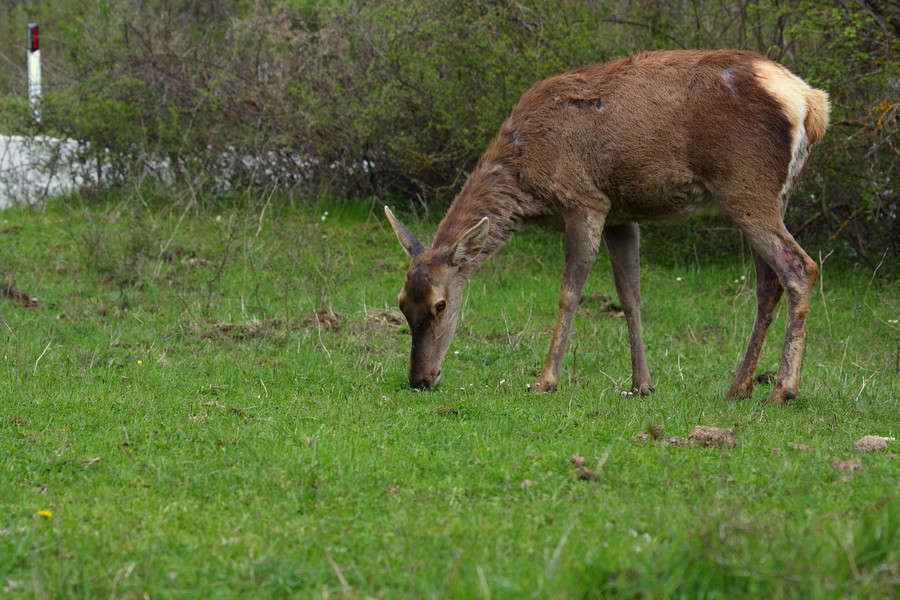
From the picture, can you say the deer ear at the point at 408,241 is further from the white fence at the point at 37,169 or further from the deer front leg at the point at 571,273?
the white fence at the point at 37,169

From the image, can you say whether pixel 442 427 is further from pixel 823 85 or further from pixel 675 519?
pixel 823 85

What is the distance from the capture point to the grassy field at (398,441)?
12.7 ft

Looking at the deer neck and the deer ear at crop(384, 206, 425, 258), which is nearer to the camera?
the deer neck

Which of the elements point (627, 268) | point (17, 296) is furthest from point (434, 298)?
point (17, 296)

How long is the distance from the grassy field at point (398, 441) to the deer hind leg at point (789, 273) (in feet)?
0.84

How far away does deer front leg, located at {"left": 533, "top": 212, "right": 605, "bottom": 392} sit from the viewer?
7508 millimetres

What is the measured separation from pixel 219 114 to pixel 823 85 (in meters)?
7.23

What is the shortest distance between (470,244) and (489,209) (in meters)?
0.29

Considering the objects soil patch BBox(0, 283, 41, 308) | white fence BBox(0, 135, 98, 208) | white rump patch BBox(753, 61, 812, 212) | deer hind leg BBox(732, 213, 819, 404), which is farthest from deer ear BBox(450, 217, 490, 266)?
white fence BBox(0, 135, 98, 208)

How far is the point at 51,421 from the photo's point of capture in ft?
20.4

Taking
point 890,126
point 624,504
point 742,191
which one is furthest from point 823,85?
point 624,504

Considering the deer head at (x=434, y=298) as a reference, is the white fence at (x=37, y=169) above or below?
below

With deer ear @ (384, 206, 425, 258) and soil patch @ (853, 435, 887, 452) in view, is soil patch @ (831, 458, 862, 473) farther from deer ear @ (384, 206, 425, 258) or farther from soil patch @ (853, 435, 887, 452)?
deer ear @ (384, 206, 425, 258)

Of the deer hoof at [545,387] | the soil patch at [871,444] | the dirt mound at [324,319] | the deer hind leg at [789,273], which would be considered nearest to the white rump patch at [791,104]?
the deer hind leg at [789,273]
